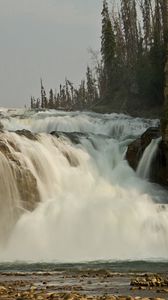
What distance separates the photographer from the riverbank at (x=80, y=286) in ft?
38.1

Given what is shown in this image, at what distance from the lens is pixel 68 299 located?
10.9 m

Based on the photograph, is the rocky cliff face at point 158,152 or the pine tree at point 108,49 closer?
the rocky cliff face at point 158,152

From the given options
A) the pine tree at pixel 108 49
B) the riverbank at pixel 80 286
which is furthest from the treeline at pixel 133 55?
the riverbank at pixel 80 286

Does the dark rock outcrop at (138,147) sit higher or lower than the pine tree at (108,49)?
lower

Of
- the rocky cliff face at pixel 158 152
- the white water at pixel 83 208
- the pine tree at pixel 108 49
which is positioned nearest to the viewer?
the white water at pixel 83 208

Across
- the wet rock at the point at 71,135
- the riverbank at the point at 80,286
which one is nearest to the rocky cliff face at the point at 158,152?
the wet rock at the point at 71,135

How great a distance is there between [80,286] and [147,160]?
69.6ft

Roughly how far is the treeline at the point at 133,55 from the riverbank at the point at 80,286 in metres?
43.2

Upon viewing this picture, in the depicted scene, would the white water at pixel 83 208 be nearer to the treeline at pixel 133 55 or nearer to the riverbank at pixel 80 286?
the riverbank at pixel 80 286

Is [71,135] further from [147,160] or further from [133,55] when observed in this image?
[133,55]

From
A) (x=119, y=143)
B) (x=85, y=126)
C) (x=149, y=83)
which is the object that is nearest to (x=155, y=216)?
(x=119, y=143)

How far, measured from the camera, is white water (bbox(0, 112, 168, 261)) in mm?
26203

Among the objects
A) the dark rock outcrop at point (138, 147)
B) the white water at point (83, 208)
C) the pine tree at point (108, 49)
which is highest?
the pine tree at point (108, 49)

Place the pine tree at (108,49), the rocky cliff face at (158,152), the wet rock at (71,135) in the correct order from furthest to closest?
the pine tree at (108,49) → the wet rock at (71,135) → the rocky cliff face at (158,152)
